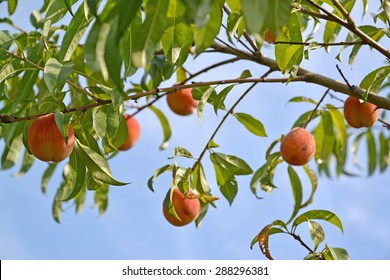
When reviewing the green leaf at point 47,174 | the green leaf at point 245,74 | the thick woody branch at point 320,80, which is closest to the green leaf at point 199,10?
the thick woody branch at point 320,80

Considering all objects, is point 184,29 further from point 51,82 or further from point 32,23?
point 32,23

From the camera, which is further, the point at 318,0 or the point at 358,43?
the point at 318,0

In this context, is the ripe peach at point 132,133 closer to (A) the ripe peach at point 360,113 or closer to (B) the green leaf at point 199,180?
(B) the green leaf at point 199,180

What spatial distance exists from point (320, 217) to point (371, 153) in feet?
5.63

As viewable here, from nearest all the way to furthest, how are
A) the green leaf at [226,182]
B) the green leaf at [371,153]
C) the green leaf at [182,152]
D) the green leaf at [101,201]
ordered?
the green leaf at [182,152] < the green leaf at [226,182] < the green leaf at [101,201] < the green leaf at [371,153]

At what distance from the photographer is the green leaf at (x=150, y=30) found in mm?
1068

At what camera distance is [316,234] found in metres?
1.75

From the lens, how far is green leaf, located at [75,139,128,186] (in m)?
1.69

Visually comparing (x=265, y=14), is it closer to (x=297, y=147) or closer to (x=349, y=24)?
(x=349, y=24)

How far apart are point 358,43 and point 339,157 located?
3.11ft

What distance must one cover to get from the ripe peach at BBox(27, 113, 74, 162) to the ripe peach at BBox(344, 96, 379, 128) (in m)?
0.83

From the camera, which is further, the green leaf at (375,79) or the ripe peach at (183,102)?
the ripe peach at (183,102)

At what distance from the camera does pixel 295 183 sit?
237 centimetres
